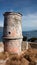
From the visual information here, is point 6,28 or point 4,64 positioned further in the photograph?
point 6,28

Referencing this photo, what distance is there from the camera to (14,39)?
12.9 m

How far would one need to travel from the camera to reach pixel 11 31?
1280 cm

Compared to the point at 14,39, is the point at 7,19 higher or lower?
higher

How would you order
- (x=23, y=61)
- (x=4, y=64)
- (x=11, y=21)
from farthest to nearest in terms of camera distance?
(x=11, y=21) < (x=23, y=61) < (x=4, y=64)

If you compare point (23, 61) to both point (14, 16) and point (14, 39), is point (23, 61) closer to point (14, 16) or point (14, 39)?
point (14, 39)

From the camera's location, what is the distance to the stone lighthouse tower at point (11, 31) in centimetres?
1274

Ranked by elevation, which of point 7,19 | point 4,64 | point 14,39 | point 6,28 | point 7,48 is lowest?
point 4,64

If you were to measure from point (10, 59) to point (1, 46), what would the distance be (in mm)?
1910

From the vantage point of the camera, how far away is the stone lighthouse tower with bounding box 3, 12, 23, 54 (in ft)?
41.8

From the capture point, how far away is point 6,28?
42.5ft

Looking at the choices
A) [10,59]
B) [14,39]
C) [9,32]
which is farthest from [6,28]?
[10,59]

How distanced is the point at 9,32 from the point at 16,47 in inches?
61.3

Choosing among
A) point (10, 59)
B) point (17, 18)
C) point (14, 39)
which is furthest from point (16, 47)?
point (17, 18)

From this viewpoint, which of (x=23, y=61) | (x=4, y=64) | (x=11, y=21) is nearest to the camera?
(x=4, y=64)
